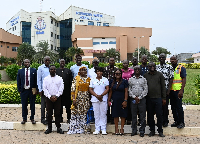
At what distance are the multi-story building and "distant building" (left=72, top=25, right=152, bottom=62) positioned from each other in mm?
9549

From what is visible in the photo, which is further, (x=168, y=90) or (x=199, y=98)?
(x=199, y=98)

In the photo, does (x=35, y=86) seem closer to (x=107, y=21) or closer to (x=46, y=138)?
(x=46, y=138)

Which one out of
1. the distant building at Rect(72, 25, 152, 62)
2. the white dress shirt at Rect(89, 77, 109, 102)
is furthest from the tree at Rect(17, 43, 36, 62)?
the white dress shirt at Rect(89, 77, 109, 102)

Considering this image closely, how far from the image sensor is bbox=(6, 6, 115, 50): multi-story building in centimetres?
5728

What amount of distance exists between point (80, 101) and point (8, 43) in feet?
176

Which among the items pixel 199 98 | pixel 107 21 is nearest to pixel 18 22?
pixel 107 21

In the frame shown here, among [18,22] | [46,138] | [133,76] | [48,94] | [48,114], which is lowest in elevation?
[46,138]

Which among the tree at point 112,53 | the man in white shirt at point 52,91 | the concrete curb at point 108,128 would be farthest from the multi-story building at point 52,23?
the man in white shirt at point 52,91

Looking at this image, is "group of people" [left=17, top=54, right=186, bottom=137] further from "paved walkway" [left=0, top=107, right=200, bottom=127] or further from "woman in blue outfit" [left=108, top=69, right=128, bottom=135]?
"paved walkway" [left=0, top=107, right=200, bottom=127]

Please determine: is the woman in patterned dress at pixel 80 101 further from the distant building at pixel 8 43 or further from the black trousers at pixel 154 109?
the distant building at pixel 8 43

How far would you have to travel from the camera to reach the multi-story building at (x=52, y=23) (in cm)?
5728

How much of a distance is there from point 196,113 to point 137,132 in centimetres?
352

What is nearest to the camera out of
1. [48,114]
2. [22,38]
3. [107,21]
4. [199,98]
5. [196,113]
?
[48,114]

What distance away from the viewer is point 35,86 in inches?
237
